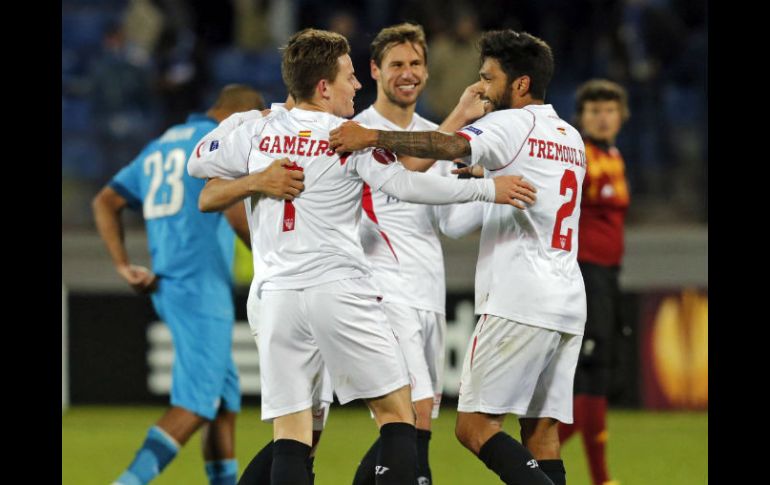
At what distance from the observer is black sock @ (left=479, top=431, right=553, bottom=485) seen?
16.5 ft

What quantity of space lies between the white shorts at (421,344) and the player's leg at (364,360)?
0.98 metres

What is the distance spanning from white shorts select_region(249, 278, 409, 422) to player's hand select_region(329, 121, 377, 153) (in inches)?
19.7

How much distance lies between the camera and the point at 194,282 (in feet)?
21.5

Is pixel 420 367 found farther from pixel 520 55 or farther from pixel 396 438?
pixel 520 55

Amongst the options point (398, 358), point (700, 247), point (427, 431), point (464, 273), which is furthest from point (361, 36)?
point (398, 358)

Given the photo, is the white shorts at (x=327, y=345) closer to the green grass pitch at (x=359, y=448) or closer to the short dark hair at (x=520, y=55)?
the short dark hair at (x=520, y=55)

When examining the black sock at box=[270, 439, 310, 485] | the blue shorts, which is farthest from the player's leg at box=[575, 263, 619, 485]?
the black sock at box=[270, 439, 310, 485]

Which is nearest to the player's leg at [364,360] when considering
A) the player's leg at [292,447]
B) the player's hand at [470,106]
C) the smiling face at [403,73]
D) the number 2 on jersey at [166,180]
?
Answer: the player's leg at [292,447]

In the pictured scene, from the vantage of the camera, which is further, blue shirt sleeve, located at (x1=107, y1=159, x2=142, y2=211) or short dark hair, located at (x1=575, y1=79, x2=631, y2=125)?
short dark hair, located at (x1=575, y1=79, x2=631, y2=125)

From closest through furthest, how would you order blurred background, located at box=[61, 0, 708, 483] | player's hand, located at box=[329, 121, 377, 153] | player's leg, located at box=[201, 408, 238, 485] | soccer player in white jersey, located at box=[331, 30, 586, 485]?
1. player's hand, located at box=[329, 121, 377, 153]
2. soccer player in white jersey, located at box=[331, 30, 586, 485]
3. player's leg, located at box=[201, 408, 238, 485]
4. blurred background, located at box=[61, 0, 708, 483]

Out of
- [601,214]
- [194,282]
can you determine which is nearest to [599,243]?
[601,214]

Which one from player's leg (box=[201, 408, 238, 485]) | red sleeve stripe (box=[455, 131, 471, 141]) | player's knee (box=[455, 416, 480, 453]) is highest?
red sleeve stripe (box=[455, 131, 471, 141])

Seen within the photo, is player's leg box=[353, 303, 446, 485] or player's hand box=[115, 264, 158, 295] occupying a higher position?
player's hand box=[115, 264, 158, 295]

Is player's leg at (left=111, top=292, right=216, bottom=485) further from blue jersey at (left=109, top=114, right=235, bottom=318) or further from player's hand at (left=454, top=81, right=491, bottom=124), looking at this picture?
player's hand at (left=454, top=81, right=491, bottom=124)
